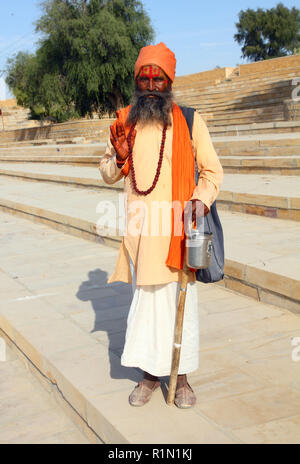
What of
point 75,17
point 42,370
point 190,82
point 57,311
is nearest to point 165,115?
point 42,370

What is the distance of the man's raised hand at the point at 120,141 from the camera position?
2678 mm

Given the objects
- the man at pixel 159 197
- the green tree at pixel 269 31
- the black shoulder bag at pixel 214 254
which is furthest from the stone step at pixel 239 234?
the green tree at pixel 269 31

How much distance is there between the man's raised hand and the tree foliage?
26662 millimetres

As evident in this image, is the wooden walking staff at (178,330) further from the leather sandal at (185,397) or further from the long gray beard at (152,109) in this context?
the long gray beard at (152,109)

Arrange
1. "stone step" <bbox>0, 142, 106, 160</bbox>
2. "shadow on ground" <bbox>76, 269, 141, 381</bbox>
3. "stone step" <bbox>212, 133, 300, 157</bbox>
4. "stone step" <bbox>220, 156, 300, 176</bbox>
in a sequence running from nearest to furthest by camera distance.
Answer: "shadow on ground" <bbox>76, 269, 141, 381</bbox> → "stone step" <bbox>220, 156, 300, 176</bbox> → "stone step" <bbox>212, 133, 300, 157</bbox> → "stone step" <bbox>0, 142, 106, 160</bbox>

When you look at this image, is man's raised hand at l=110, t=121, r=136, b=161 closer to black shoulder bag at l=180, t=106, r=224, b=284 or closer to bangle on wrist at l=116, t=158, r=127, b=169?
bangle on wrist at l=116, t=158, r=127, b=169

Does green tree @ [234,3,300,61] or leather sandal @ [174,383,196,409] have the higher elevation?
green tree @ [234,3,300,61]

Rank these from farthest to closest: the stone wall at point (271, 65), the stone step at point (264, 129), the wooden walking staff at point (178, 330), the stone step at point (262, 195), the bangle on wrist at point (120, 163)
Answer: the stone wall at point (271, 65), the stone step at point (264, 129), the stone step at point (262, 195), the bangle on wrist at point (120, 163), the wooden walking staff at point (178, 330)

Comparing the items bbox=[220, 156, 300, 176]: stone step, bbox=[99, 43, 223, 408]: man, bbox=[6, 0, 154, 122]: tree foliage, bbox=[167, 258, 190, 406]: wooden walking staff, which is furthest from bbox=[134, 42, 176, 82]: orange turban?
bbox=[6, 0, 154, 122]: tree foliage

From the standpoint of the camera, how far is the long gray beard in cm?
264

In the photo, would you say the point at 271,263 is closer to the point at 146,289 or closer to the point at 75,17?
the point at 146,289

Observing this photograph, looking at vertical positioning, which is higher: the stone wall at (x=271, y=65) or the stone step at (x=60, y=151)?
the stone wall at (x=271, y=65)

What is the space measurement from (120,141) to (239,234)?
309 centimetres

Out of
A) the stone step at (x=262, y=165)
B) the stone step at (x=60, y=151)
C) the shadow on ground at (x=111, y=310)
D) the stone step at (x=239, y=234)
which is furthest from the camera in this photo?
the stone step at (x=60, y=151)
